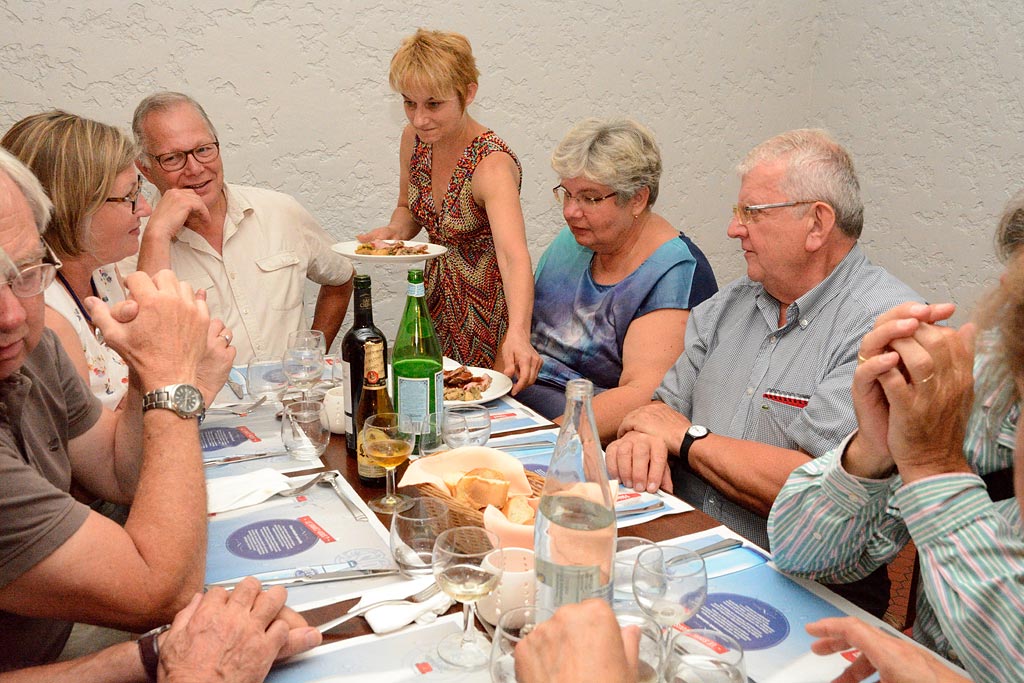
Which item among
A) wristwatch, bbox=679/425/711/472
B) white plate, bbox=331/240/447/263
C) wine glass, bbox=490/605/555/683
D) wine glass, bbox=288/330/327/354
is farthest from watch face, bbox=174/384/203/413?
white plate, bbox=331/240/447/263

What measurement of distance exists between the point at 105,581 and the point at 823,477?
1050 millimetres

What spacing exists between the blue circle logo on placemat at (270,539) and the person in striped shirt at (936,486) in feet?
2.47

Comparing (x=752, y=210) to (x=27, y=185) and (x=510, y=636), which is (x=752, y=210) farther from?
(x=27, y=185)

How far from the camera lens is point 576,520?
115cm

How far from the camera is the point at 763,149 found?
207cm

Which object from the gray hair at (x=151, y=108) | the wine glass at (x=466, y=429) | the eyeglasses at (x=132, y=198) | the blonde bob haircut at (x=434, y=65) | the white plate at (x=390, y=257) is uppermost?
the blonde bob haircut at (x=434, y=65)

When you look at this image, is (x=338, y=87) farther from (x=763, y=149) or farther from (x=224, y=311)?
(x=763, y=149)

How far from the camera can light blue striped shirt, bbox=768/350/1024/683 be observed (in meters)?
1.08

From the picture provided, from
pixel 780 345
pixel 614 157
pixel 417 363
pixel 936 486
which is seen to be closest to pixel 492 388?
pixel 417 363

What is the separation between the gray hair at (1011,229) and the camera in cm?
153

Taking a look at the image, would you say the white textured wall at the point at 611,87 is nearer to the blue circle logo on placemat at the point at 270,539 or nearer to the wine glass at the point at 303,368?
the wine glass at the point at 303,368

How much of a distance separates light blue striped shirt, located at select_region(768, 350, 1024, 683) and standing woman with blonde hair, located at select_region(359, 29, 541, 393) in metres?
1.29

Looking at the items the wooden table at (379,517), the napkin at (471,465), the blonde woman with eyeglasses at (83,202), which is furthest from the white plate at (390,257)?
the napkin at (471,465)

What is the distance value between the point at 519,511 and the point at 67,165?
1445 mm
